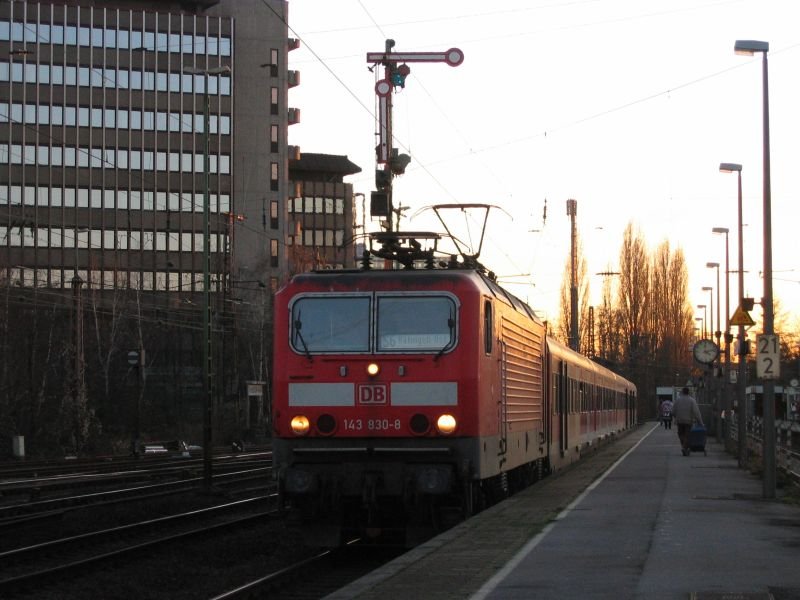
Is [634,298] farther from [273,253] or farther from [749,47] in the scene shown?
[749,47]

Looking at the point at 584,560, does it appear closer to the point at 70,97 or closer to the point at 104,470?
the point at 104,470

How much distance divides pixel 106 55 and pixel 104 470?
193 feet

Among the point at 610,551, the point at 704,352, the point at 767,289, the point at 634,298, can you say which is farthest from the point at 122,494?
the point at 634,298

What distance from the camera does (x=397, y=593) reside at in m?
9.81

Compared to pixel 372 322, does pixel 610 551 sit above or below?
below

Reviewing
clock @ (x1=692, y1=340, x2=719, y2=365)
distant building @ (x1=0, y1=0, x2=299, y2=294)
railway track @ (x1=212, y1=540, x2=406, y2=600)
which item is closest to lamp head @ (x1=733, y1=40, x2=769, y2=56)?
railway track @ (x1=212, y1=540, x2=406, y2=600)

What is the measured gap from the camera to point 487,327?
592 inches

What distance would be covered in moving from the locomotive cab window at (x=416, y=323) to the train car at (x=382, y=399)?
1 centimetres

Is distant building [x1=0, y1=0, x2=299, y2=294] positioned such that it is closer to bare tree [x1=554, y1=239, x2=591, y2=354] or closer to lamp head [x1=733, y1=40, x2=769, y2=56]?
bare tree [x1=554, y1=239, x2=591, y2=354]

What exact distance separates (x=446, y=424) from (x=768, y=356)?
22.8 ft

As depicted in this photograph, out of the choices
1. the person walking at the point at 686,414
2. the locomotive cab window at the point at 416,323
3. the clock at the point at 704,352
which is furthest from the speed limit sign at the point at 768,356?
the clock at the point at 704,352

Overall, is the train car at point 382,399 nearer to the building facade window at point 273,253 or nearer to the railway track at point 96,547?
the railway track at point 96,547

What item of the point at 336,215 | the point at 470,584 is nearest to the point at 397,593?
the point at 470,584

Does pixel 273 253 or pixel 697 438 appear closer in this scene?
pixel 697 438
